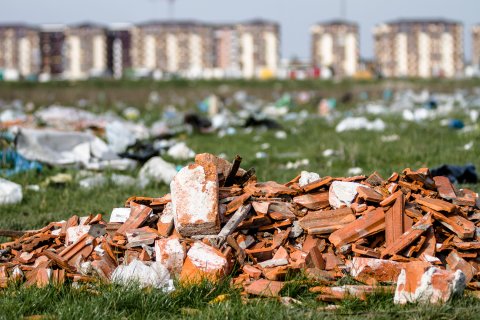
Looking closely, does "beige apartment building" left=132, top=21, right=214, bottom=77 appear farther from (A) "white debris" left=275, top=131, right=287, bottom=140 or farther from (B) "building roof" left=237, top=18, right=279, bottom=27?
(A) "white debris" left=275, top=131, right=287, bottom=140

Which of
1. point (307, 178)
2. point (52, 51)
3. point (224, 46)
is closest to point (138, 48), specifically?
point (52, 51)

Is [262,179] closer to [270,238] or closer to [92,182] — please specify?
[92,182]

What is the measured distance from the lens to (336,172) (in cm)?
787

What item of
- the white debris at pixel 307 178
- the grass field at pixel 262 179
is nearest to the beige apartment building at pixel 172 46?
the grass field at pixel 262 179

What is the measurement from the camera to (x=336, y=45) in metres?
116

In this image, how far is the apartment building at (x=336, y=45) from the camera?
114m

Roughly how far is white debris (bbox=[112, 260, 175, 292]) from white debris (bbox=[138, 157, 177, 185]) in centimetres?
362

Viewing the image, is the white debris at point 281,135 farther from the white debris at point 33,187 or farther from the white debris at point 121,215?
the white debris at point 121,215

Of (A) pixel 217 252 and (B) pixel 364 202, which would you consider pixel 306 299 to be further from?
(B) pixel 364 202

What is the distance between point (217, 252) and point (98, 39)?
124 m

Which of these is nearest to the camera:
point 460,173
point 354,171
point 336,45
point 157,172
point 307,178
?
point 307,178

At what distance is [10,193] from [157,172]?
162 cm

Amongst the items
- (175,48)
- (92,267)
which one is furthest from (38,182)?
(175,48)

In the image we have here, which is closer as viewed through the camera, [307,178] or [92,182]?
[307,178]
